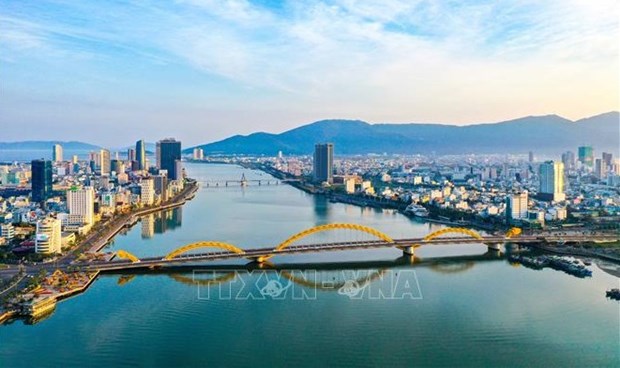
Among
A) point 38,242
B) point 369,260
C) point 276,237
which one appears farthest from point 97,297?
point 276,237

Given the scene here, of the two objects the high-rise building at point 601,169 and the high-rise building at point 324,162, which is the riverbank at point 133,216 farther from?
the high-rise building at point 601,169

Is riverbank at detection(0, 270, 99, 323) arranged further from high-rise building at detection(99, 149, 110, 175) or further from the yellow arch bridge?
high-rise building at detection(99, 149, 110, 175)

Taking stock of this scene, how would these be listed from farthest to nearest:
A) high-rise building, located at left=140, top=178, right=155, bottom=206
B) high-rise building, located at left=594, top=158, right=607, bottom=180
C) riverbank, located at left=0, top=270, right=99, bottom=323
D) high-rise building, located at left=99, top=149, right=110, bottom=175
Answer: high-rise building, located at left=99, top=149, right=110, bottom=175
high-rise building, located at left=594, top=158, right=607, bottom=180
high-rise building, located at left=140, top=178, right=155, bottom=206
riverbank, located at left=0, top=270, right=99, bottom=323

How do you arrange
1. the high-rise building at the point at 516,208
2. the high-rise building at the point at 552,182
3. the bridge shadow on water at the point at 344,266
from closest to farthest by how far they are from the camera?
1. the bridge shadow on water at the point at 344,266
2. the high-rise building at the point at 516,208
3. the high-rise building at the point at 552,182

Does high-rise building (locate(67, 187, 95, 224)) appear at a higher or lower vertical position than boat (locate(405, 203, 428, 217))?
higher

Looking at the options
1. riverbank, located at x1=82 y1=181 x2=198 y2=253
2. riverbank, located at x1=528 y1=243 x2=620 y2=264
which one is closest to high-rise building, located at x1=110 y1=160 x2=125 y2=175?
riverbank, located at x1=82 y1=181 x2=198 y2=253

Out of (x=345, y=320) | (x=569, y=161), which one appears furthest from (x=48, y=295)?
(x=569, y=161)

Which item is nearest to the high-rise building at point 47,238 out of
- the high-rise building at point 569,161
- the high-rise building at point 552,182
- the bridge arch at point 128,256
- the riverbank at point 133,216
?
the riverbank at point 133,216

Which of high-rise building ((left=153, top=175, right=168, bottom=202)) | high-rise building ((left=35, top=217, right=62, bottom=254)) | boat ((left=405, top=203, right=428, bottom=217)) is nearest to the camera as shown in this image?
high-rise building ((left=35, top=217, right=62, bottom=254))
